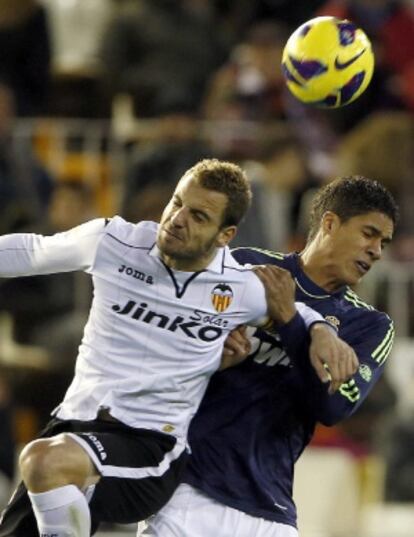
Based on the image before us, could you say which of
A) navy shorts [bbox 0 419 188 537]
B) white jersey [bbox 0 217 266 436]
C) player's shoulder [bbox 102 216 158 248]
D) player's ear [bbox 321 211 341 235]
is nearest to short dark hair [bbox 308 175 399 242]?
player's ear [bbox 321 211 341 235]

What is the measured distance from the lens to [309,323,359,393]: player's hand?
6.25m

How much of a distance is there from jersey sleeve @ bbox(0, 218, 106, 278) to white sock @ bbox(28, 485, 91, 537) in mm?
841

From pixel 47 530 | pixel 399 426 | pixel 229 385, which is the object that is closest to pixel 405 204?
pixel 399 426

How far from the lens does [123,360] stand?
6.43 metres

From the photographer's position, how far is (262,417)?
6.81 meters

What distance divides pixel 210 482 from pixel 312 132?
18.8 feet

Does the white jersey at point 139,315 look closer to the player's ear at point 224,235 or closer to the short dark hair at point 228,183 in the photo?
the player's ear at point 224,235

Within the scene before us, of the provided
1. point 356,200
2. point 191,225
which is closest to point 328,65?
point 356,200

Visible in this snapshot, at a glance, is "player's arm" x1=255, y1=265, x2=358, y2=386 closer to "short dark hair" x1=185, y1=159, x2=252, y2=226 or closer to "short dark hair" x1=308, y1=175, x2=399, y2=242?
"short dark hair" x1=185, y1=159, x2=252, y2=226

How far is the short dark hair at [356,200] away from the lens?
6789mm

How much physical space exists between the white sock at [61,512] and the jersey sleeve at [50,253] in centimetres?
84

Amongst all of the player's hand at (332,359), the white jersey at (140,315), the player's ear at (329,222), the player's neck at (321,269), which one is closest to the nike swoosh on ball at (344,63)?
the player's ear at (329,222)

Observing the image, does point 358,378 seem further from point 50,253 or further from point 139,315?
point 50,253

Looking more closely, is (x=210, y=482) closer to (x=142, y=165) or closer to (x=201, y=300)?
(x=201, y=300)
